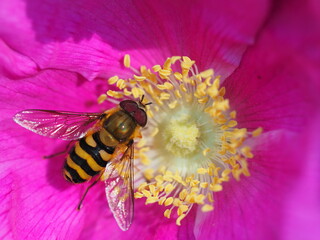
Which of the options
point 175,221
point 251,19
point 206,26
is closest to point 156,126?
point 175,221

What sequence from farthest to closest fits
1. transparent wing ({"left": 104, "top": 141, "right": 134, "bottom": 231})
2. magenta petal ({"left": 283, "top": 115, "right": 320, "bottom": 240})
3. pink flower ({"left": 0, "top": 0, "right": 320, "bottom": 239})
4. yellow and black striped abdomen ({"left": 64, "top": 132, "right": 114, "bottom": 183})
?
yellow and black striped abdomen ({"left": 64, "top": 132, "right": 114, "bottom": 183})
transparent wing ({"left": 104, "top": 141, "right": 134, "bottom": 231})
pink flower ({"left": 0, "top": 0, "right": 320, "bottom": 239})
magenta petal ({"left": 283, "top": 115, "right": 320, "bottom": 240})

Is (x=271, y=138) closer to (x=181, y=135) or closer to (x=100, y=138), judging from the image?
(x=181, y=135)

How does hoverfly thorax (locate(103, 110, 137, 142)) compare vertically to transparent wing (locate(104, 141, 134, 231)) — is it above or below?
above

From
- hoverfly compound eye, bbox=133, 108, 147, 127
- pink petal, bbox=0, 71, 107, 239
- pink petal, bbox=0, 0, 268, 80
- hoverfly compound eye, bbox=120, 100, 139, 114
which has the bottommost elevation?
pink petal, bbox=0, 71, 107, 239

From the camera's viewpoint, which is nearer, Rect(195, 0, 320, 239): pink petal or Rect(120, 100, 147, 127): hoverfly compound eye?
Rect(195, 0, 320, 239): pink petal

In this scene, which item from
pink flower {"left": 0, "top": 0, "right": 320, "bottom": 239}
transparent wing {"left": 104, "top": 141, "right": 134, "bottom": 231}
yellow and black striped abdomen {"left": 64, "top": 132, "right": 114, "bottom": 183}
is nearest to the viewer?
pink flower {"left": 0, "top": 0, "right": 320, "bottom": 239}

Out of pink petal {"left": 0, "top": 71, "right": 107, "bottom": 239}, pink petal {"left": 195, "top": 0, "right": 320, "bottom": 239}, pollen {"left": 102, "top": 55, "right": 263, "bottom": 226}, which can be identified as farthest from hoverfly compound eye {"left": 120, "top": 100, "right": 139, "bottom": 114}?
pink petal {"left": 195, "top": 0, "right": 320, "bottom": 239}

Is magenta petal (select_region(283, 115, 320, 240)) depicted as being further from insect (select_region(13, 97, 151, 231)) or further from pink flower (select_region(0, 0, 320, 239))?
insect (select_region(13, 97, 151, 231))

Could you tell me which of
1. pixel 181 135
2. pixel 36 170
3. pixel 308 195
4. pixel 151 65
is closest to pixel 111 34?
pixel 151 65

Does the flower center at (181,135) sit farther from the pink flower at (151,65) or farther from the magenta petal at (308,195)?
the magenta petal at (308,195)
